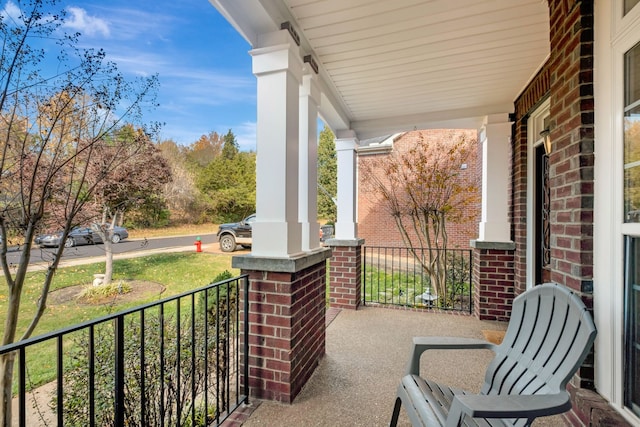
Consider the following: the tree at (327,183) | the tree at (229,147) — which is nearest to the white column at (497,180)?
the tree at (327,183)

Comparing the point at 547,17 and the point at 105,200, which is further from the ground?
the point at 547,17

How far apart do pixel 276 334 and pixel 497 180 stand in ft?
10.5

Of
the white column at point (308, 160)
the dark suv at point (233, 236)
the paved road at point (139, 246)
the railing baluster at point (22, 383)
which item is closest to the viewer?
the railing baluster at point (22, 383)

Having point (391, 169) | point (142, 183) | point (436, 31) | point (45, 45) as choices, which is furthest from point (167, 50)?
point (436, 31)

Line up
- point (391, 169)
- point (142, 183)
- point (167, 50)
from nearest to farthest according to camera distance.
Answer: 1. point (142, 183)
2. point (391, 169)
3. point (167, 50)

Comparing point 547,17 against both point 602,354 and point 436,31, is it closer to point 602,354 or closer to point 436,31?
point 436,31

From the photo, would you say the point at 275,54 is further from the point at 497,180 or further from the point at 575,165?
the point at 497,180

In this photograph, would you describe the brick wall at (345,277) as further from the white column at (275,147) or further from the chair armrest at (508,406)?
the chair armrest at (508,406)

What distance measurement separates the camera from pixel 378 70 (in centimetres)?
266

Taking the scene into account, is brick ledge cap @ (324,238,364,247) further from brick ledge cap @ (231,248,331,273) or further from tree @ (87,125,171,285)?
tree @ (87,125,171,285)

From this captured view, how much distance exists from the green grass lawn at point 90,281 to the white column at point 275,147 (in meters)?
2.71

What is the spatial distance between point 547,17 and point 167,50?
757cm

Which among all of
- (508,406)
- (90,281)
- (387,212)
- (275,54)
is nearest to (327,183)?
(387,212)

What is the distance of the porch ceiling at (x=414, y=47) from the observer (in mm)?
1875
